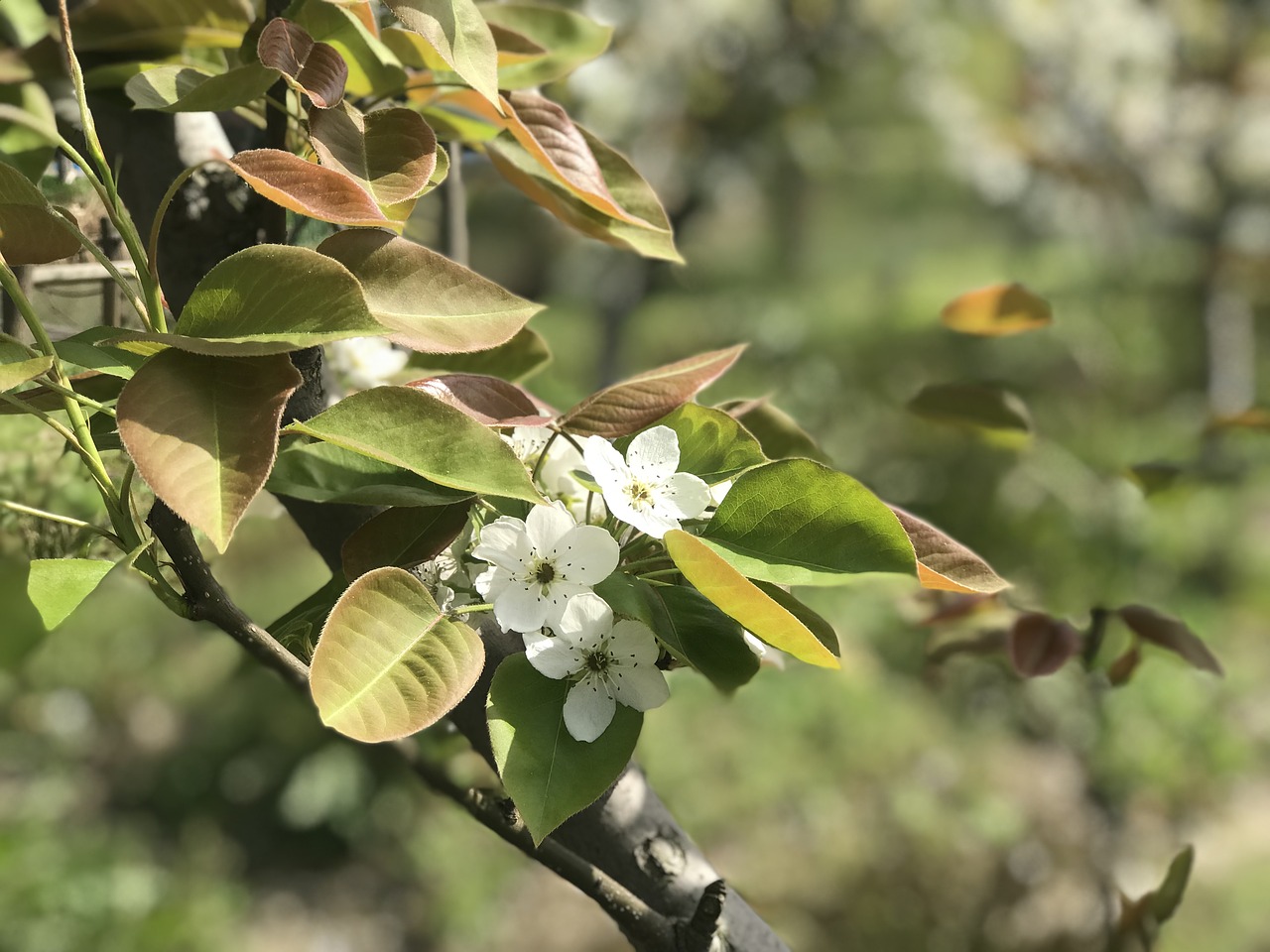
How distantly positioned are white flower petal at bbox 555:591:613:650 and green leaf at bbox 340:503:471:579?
47 millimetres

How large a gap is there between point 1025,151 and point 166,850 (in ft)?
13.6

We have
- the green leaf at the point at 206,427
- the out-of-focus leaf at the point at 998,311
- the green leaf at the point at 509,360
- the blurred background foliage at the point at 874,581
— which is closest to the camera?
the green leaf at the point at 206,427

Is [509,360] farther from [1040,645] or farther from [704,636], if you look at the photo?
[1040,645]

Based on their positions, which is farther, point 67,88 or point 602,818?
point 67,88

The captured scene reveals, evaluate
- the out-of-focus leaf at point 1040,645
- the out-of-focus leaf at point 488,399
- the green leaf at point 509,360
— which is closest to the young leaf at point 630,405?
the out-of-focus leaf at point 488,399

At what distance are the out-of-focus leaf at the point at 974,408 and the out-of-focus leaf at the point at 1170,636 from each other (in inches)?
4.7

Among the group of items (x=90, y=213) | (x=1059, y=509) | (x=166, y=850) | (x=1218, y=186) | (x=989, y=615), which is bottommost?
(x=166, y=850)

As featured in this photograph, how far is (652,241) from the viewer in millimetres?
406

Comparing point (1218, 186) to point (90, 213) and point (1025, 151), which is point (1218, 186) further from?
point (90, 213)

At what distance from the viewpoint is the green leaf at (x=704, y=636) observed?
0.98 ft

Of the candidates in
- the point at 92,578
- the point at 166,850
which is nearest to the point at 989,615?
the point at 92,578

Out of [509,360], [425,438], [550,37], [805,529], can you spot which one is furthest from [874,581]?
[550,37]

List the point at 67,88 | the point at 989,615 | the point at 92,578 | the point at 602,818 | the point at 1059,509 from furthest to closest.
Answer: the point at 1059,509 → the point at 989,615 → the point at 67,88 → the point at 602,818 → the point at 92,578

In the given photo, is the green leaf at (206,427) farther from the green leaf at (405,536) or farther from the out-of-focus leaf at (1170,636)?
the out-of-focus leaf at (1170,636)
